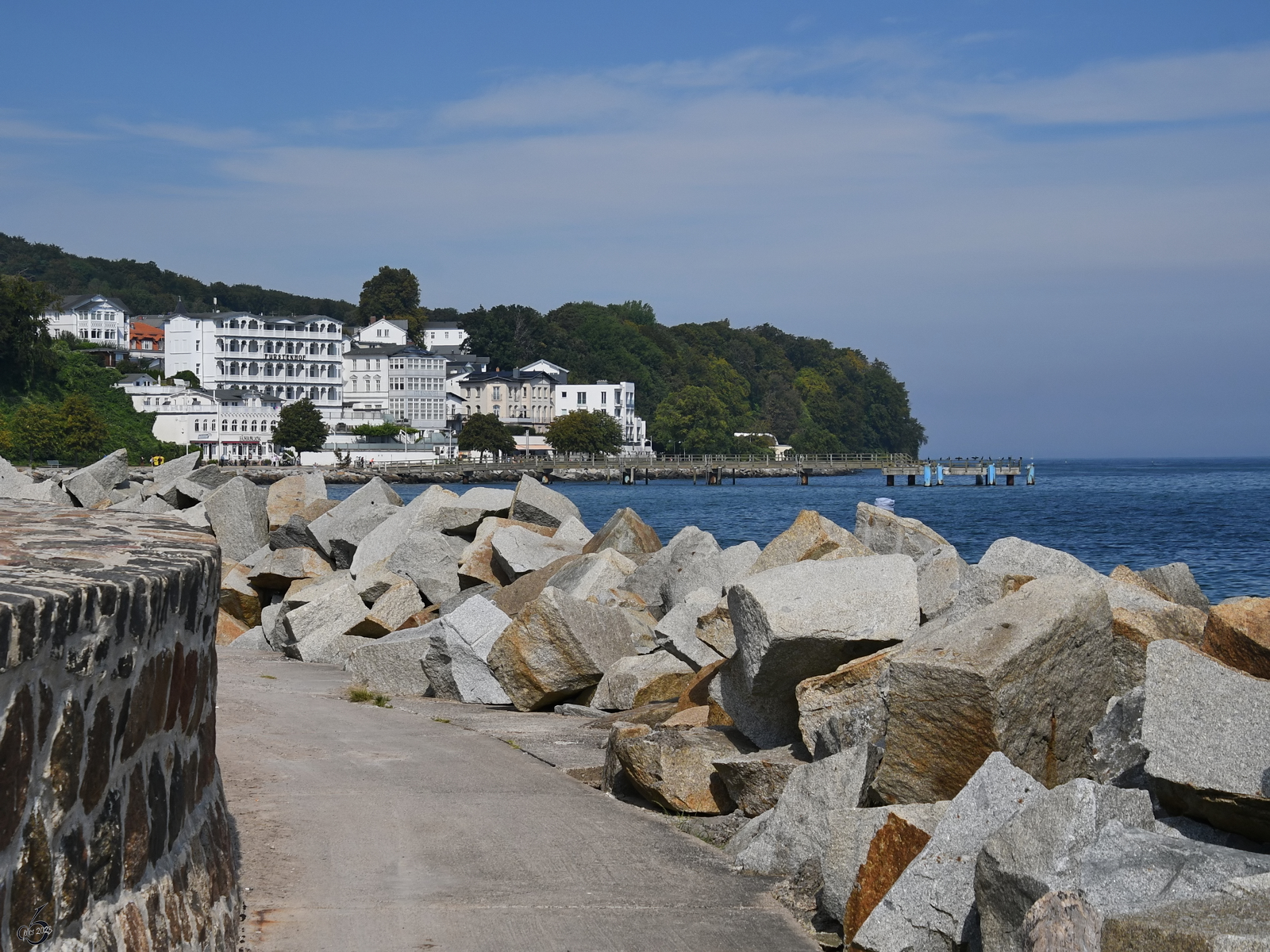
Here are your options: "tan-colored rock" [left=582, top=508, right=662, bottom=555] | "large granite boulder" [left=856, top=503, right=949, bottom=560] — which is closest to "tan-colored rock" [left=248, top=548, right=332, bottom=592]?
"tan-colored rock" [left=582, top=508, right=662, bottom=555]

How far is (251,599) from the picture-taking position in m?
17.8

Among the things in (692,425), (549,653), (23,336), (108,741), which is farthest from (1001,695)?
(692,425)

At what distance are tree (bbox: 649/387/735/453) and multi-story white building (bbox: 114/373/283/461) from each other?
5058 cm

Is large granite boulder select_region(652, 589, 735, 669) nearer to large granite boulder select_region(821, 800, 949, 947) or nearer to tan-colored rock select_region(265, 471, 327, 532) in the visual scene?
large granite boulder select_region(821, 800, 949, 947)

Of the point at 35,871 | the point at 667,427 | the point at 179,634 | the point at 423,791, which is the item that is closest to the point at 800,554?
the point at 423,791

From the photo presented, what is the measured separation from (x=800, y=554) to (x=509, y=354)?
15550 centimetres

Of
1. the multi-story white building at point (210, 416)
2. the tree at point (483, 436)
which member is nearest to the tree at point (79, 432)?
the multi-story white building at point (210, 416)

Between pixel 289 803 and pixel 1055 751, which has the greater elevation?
pixel 1055 751

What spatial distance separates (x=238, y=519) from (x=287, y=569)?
3.97m

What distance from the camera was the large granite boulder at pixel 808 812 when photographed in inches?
249

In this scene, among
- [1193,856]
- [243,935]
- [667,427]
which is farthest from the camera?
[667,427]

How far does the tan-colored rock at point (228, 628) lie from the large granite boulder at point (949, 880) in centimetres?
1268

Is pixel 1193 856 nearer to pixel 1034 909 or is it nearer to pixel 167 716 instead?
pixel 1034 909

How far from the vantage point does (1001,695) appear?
579 cm
